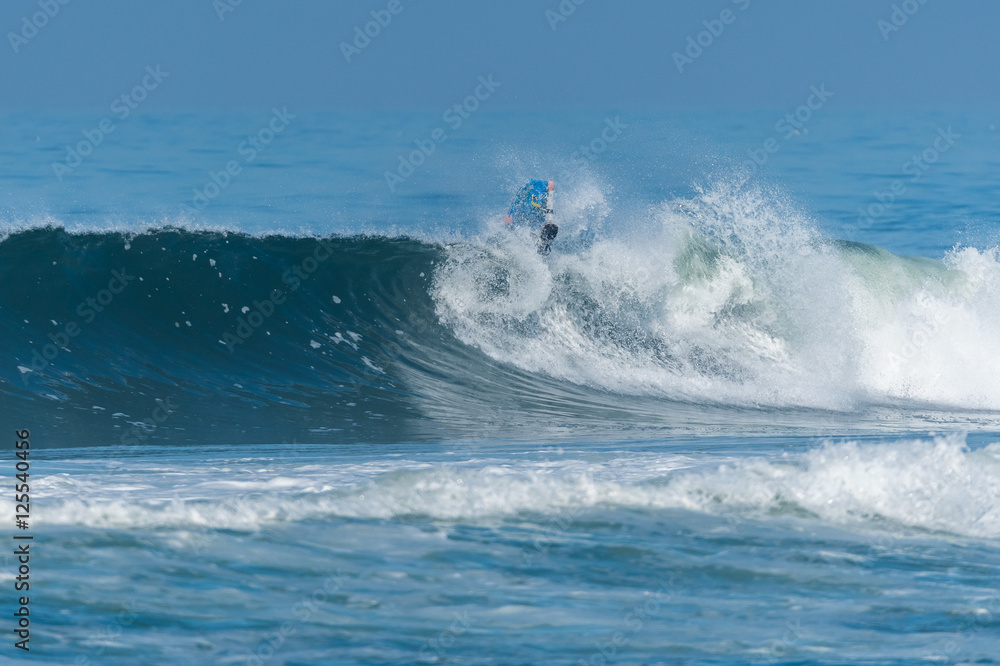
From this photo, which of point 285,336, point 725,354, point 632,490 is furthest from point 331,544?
point 725,354

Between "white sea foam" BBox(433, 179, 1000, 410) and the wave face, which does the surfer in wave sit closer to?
"white sea foam" BBox(433, 179, 1000, 410)

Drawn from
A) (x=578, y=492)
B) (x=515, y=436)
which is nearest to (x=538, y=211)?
(x=515, y=436)

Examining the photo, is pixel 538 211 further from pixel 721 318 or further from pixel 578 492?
pixel 578 492

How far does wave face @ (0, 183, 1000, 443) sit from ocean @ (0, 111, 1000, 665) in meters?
0.05

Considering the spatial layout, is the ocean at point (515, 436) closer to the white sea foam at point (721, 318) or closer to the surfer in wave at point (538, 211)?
the white sea foam at point (721, 318)

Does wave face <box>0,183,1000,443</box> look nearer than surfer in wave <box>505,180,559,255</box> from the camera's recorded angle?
Yes

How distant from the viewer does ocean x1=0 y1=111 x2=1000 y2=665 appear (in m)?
4.66

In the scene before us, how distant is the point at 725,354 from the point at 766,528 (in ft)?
20.6

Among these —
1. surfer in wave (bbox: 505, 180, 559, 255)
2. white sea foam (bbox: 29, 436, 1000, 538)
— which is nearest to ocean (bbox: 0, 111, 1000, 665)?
white sea foam (bbox: 29, 436, 1000, 538)

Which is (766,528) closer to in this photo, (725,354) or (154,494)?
(154,494)

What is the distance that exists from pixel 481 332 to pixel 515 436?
3421 mm

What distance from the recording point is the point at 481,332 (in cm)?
1154

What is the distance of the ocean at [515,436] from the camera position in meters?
4.66

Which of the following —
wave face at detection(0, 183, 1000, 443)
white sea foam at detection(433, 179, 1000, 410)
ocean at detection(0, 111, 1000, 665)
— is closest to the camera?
ocean at detection(0, 111, 1000, 665)
